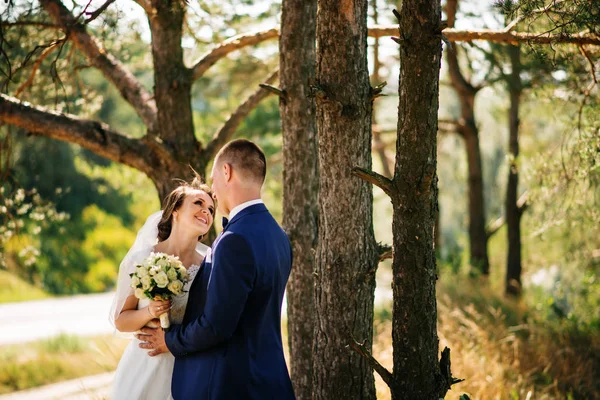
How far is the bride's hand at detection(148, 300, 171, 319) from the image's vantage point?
12.2 feet

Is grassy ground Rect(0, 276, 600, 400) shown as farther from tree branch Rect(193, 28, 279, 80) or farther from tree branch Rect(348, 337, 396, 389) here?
tree branch Rect(193, 28, 279, 80)

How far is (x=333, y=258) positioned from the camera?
4.22 metres

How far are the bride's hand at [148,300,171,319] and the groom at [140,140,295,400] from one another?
18 centimetres

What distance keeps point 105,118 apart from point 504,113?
1784 centimetres

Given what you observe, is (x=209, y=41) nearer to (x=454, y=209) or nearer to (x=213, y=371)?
(x=213, y=371)

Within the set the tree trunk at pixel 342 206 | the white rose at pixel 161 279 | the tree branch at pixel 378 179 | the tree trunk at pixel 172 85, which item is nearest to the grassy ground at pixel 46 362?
the tree trunk at pixel 172 85

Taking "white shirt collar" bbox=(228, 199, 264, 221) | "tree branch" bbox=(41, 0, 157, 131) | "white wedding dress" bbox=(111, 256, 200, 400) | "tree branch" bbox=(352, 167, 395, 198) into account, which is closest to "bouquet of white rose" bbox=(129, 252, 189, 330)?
"white wedding dress" bbox=(111, 256, 200, 400)

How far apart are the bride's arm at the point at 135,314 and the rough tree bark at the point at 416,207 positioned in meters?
1.24

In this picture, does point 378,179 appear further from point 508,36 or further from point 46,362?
point 46,362

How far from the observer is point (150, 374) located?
405 centimetres

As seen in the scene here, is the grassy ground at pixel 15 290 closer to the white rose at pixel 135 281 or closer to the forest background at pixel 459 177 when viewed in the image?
the forest background at pixel 459 177

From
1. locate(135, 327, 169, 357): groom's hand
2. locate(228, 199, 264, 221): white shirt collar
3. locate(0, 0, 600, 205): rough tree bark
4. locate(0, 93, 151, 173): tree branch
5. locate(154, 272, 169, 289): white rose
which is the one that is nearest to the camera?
locate(228, 199, 264, 221): white shirt collar

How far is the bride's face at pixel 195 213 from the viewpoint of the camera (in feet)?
14.2

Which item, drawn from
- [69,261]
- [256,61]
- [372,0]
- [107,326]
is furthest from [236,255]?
[69,261]
